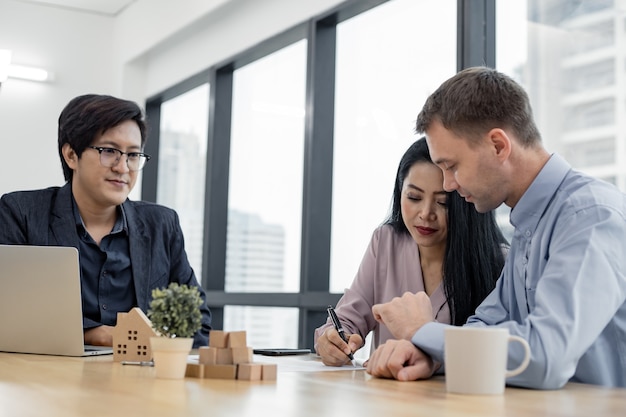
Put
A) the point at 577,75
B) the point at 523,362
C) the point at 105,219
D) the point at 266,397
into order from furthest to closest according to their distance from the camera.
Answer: the point at 577,75 → the point at 105,219 → the point at 523,362 → the point at 266,397

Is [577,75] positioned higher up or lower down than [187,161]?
lower down

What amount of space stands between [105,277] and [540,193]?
1.33 meters

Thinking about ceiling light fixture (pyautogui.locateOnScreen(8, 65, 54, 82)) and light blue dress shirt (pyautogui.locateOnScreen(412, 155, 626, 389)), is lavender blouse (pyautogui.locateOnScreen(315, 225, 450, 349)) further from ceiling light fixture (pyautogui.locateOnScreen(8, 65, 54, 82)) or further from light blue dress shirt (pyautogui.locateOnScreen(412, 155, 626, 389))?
ceiling light fixture (pyautogui.locateOnScreen(8, 65, 54, 82))

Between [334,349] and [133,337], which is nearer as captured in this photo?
[133,337]

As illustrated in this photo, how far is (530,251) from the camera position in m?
1.71

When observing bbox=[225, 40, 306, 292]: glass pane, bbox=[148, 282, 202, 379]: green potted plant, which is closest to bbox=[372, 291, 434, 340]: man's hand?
bbox=[148, 282, 202, 379]: green potted plant

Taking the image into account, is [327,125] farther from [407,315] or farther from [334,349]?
[407,315]

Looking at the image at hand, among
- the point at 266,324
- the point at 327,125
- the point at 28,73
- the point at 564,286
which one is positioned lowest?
the point at 266,324

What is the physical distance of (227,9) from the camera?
5.18 metres

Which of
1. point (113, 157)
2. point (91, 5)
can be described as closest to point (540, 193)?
point (113, 157)

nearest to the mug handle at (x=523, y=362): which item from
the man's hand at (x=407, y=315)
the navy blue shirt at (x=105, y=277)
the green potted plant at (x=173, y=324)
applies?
the man's hand at (x=407, y=315)

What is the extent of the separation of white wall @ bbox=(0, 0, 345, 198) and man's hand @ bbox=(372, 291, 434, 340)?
13.1 ft

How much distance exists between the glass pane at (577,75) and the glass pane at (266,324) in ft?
6.68

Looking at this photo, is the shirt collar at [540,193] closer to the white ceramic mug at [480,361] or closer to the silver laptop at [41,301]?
the white ceramic mug at [480,361]
